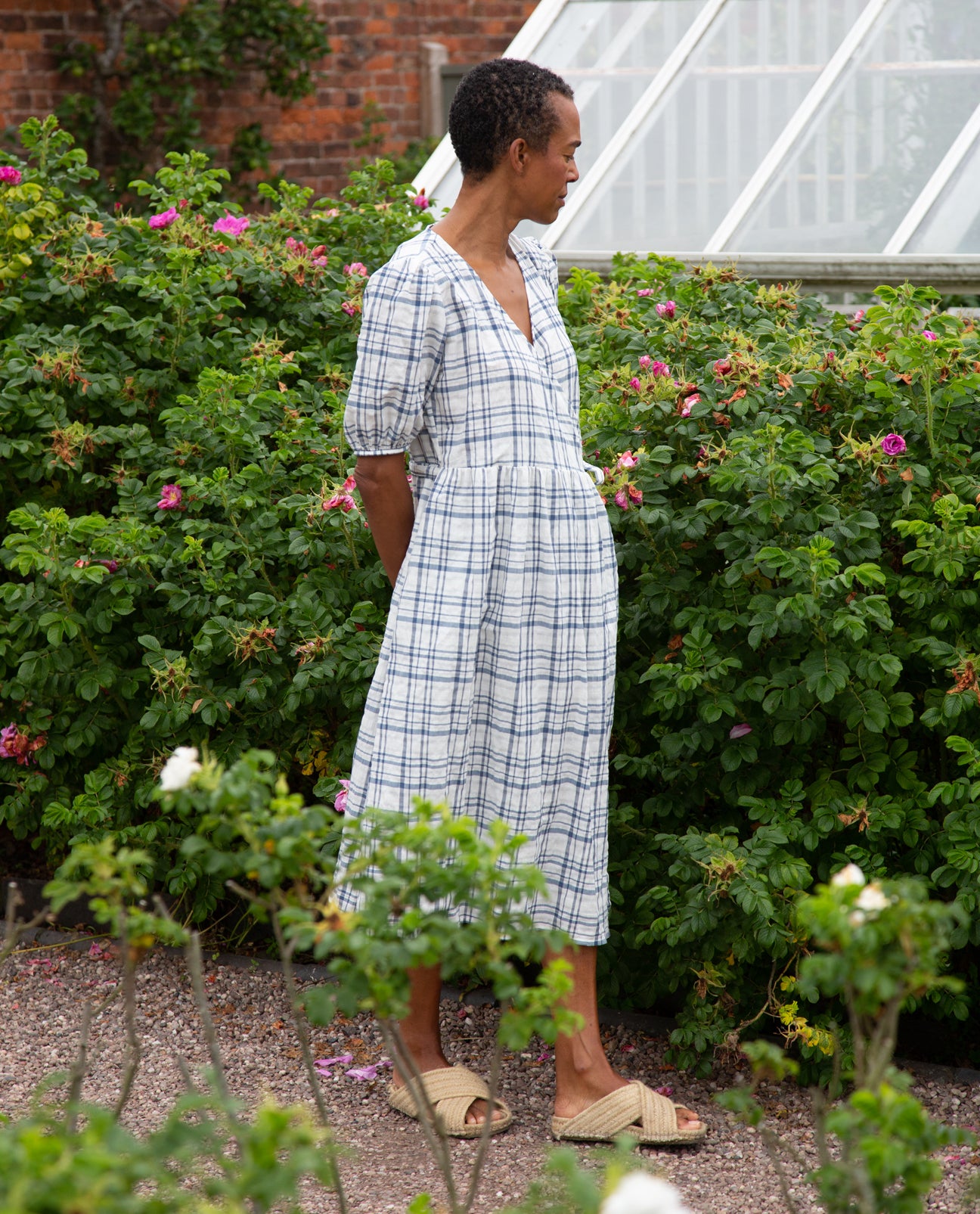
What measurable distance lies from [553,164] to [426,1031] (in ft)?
5.00

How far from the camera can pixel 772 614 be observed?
259 centimetres

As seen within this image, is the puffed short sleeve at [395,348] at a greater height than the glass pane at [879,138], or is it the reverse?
the glass pane at [879,138]

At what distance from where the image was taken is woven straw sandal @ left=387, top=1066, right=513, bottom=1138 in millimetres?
2473

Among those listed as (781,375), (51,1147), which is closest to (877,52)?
(781,375)

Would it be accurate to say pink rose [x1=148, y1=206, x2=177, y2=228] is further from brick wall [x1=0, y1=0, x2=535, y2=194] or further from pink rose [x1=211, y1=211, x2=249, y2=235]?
brick wall [x1=0, y1=0, x2=535, y2=194]

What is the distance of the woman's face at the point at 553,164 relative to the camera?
Answer: 7.59ft

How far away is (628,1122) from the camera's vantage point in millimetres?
2436

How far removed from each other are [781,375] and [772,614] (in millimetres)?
486

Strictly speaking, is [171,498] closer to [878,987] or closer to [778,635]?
[778,635]

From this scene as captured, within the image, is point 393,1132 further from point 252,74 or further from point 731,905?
point 252,74

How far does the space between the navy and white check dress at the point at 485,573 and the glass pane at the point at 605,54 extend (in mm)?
2473

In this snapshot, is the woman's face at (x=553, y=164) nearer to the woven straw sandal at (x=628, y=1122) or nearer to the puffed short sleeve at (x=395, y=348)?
the puffed short sleeve at (x=395, y=348)

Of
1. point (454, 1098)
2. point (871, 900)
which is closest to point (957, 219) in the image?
point (454, 1098)

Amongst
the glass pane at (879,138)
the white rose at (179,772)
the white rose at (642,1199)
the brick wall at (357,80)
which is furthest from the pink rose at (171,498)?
the brick wall at (357,80)
